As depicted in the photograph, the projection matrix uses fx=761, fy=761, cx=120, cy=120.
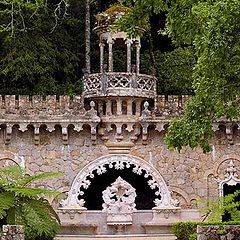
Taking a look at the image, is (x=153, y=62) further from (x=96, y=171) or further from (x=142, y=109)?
(x=96, y=171)

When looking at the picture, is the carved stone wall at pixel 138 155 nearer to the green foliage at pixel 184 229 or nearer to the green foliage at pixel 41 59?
the green foliage at pixel 41 59

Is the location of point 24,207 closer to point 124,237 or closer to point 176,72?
point 124,237

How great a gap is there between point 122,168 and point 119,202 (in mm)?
909

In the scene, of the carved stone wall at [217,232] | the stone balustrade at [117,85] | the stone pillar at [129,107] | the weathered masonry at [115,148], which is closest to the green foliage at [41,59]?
the stone balustrade at [117,85]

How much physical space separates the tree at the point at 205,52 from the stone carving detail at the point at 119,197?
5.41 m

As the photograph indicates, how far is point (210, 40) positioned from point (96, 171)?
302 inches

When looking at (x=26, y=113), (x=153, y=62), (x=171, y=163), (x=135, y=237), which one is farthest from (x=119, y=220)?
(x=153, y=62)

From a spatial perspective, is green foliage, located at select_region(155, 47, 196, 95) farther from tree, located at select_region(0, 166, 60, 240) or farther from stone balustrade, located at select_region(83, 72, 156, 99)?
tree, located at select_region(0, 166, 60, 240)

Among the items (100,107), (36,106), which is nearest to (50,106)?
(36,106)

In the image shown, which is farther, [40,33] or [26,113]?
[40,33]

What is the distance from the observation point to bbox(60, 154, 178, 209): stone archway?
61.8ft

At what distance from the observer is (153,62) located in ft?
71.7

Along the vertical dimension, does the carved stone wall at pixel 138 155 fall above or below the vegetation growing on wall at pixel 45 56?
below

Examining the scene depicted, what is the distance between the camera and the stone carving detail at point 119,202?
60.7 ft
